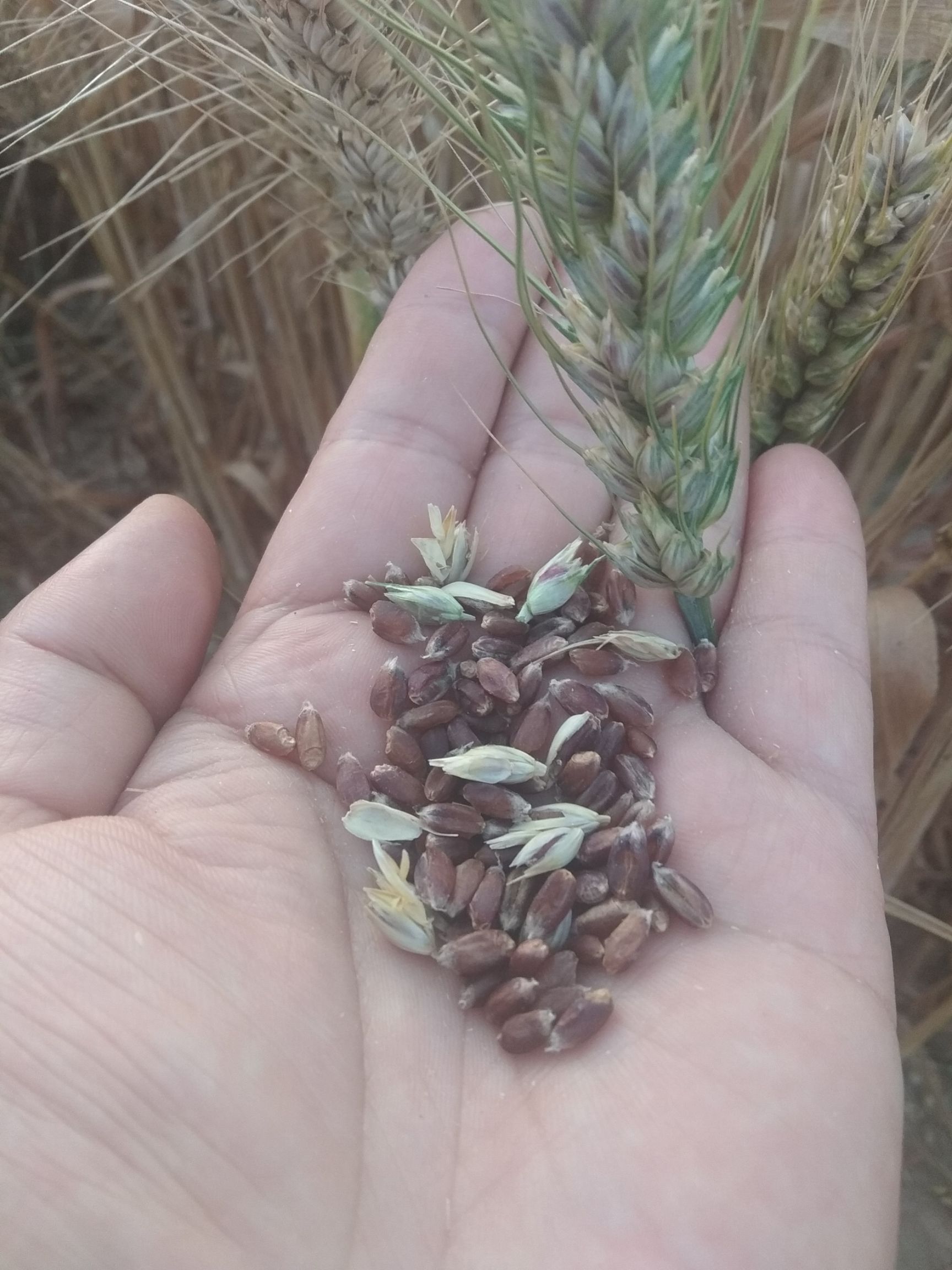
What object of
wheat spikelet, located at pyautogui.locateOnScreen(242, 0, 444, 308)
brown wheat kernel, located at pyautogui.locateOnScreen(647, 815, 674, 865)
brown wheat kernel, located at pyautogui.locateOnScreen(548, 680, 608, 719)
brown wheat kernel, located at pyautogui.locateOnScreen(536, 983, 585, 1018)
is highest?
wheat spikelet, located at pyautogui.locateOnScreen(242, 0, 444, 308)

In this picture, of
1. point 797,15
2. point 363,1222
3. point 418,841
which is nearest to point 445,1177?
point 363,1222

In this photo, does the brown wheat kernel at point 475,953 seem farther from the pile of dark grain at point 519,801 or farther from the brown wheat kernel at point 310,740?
the brown wheat kernel at point 310,740

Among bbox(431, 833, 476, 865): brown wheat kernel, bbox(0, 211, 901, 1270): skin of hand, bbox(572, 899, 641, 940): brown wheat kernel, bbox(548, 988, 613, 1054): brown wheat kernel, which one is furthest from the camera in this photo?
bbox(431, 833, 476, 865): brown wheat kernel

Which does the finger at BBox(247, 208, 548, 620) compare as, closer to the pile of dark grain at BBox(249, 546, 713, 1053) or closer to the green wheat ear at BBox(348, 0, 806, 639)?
the pile of dark grain at BBox(249, 546, 713, 1053)

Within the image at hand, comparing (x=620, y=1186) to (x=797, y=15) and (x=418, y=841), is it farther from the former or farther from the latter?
(x=797, y=15)

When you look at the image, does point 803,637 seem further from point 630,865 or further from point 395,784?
point 395,784

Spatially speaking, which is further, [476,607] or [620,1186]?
[476,607]

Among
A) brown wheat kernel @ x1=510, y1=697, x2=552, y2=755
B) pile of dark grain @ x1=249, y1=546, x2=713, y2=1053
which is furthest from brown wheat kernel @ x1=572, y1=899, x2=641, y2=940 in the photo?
brown wheat kernel @ x1=510, y1=697, x2=552, y2=755
